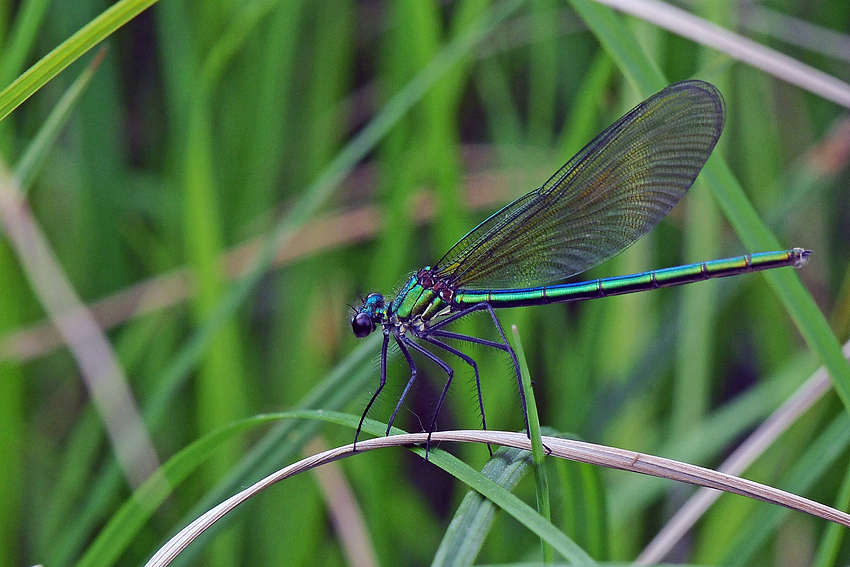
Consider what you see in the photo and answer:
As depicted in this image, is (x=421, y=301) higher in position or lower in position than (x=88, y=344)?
lower

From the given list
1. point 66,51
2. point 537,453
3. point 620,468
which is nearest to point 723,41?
point 620,468

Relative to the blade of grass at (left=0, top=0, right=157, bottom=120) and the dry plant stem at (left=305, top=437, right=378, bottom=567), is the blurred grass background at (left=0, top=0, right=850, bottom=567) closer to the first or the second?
the dry plant stem at (left=305, top=437, right=378, bottom=567)

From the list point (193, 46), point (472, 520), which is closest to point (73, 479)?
point (193, 46)

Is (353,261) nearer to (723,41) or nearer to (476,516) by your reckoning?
(723,41)

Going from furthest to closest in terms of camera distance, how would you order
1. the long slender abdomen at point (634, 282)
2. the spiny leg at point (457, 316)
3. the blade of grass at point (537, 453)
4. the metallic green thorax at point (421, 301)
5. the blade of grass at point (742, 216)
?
the metallic green thorax at point (421, 301) < the spiny leg at point (457, 316) < the long slender abdomen at point (634, 282) < the blade of grass at point (742, 216) < the blade of grass at point (537, 453)

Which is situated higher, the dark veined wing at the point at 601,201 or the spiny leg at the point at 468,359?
the dark veined wing at the point at 601,201

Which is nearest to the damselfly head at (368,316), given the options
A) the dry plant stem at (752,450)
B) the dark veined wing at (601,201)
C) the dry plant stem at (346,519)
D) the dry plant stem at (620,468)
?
the dark veined wing at (601,201)

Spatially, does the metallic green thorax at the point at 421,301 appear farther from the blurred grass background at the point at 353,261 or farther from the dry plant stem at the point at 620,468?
the dry plant stem at the point at 620,468
